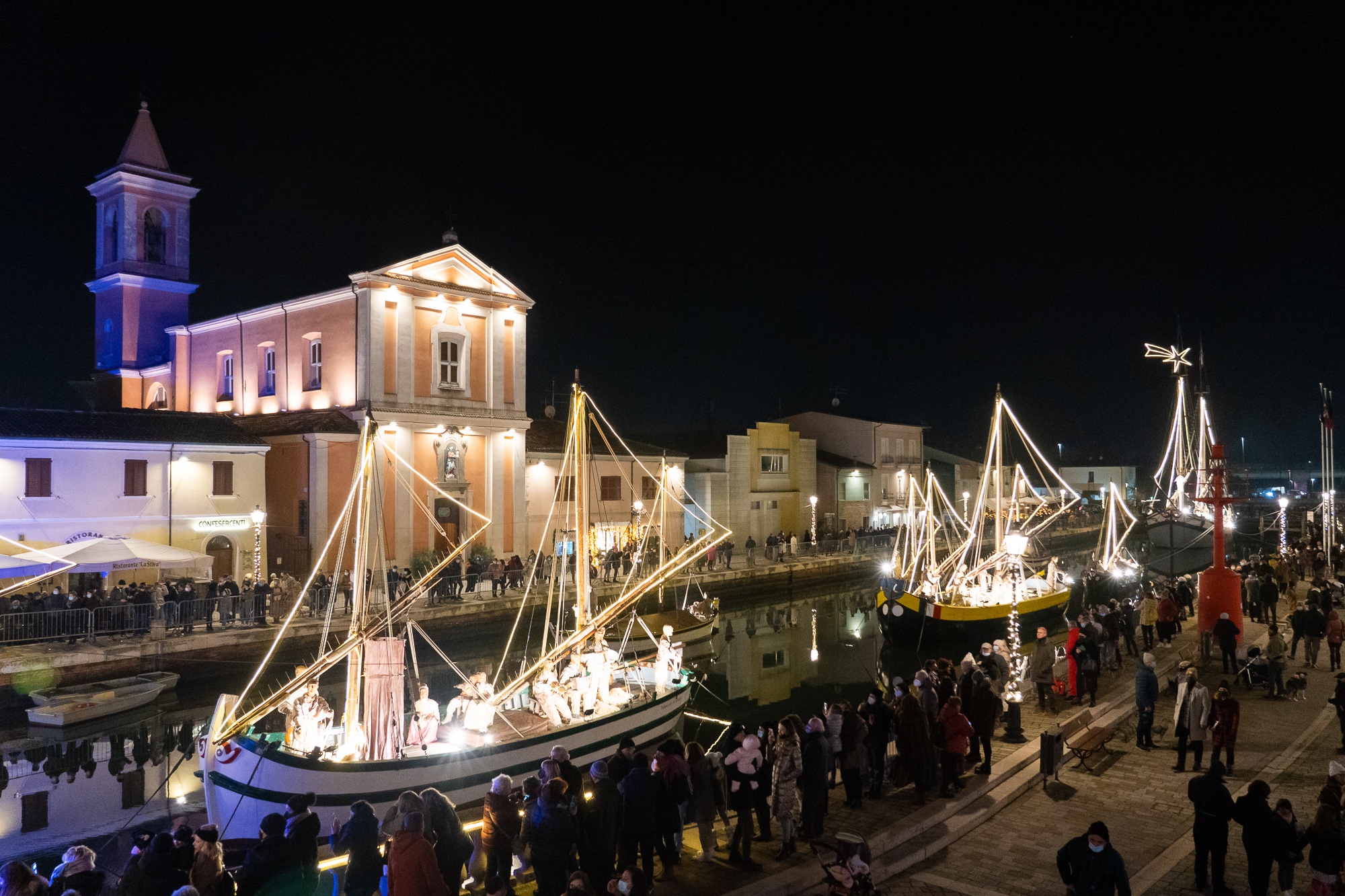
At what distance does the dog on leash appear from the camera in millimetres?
15248

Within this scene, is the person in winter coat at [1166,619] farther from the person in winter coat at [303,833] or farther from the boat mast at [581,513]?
the person in winter coat at [303,833]

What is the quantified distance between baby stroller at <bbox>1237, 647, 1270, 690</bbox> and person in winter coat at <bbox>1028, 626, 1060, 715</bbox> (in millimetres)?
3796

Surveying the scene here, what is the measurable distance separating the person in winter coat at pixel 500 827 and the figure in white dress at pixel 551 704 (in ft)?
23.5

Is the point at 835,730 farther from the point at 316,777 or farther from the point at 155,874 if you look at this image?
the point at 316,777

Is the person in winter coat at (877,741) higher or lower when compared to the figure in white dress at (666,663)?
higher

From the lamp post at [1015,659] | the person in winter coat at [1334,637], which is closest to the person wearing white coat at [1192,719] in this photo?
the lamp post at [1015,659]

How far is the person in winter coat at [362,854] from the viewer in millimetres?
7613

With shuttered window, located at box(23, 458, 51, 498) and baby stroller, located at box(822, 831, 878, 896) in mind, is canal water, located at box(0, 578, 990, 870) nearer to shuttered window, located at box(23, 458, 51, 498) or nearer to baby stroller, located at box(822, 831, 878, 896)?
baby stroller, located at box(822, 831, 878, 896)

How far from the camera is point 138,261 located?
1716 inches

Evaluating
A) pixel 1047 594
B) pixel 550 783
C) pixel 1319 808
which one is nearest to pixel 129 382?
pixel 1047 594

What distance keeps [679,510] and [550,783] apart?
37.9 m

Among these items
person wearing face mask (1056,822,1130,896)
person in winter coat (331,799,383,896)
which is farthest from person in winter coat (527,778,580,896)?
person wearing face mask (1056,822,1130,896)

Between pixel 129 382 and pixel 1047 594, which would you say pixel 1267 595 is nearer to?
pixel 1047 594

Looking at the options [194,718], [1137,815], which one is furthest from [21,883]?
[194,718]
